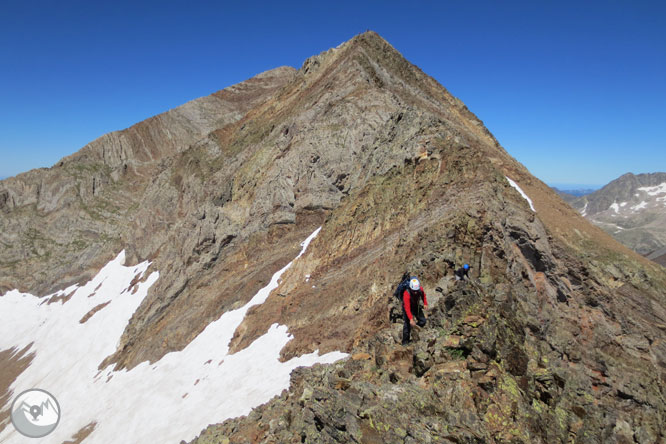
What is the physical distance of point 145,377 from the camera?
27109 millimetres

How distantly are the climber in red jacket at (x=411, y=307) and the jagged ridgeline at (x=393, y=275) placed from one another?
41 cm

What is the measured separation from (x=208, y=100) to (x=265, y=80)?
62.7ft

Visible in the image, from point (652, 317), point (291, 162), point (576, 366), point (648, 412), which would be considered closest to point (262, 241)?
point (291, 162)

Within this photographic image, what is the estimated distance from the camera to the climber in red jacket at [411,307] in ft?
33.2

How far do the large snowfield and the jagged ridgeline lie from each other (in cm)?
136

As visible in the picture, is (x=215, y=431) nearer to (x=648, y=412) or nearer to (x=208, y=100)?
(x=648, y=412)

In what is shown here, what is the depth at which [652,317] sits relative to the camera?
21.8 metres

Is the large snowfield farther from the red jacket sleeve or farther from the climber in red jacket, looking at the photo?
the red jacket sleeve

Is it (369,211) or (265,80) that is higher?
(265,80)

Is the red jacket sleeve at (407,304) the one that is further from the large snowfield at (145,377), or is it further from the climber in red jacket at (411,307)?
the large snowfield at (145,377)
